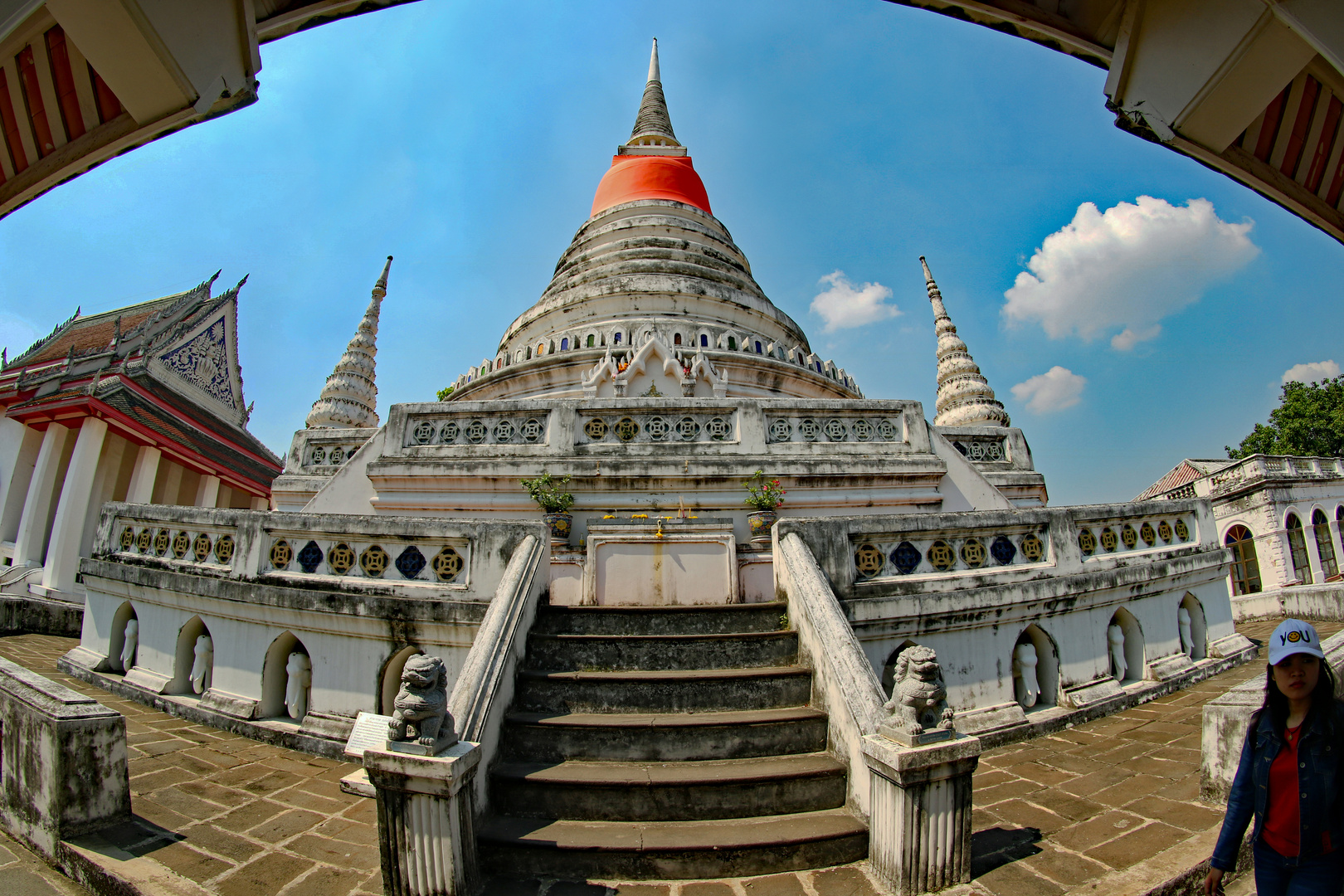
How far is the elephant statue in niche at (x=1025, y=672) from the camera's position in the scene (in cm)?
645

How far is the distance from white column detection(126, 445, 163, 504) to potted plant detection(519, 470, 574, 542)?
23.8m

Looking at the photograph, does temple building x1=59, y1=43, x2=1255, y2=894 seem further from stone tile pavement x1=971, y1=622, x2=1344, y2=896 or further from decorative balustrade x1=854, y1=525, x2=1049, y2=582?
stone tile pavement x1=971, y1=622, x2=1344, y2=896

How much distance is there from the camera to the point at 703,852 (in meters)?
3.67

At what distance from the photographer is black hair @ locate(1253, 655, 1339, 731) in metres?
2.70

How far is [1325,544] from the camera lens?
23.5 meters

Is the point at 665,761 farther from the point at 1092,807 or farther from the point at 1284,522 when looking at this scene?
the point at 1284,522

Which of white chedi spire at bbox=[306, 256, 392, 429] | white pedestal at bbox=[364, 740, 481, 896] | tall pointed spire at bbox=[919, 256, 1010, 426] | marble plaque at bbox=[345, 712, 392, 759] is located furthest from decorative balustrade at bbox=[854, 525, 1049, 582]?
white chedi spire at bbox=[306, 256, 392, 429]

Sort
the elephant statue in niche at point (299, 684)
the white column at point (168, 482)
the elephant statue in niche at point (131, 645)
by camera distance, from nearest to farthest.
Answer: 1. the elephant statue in niche at point (299, 684)
2. the elephant statue in niche at point (131, 645)
3. the white column at point (168, 482)

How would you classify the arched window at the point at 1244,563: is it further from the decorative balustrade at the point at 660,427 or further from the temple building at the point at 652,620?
the decorative balustrade at the point at 660,427

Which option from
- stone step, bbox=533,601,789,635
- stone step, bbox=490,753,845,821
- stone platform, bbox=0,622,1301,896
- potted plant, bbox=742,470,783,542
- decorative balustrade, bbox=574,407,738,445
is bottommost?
stone platform, bbox=0,622,1301,896

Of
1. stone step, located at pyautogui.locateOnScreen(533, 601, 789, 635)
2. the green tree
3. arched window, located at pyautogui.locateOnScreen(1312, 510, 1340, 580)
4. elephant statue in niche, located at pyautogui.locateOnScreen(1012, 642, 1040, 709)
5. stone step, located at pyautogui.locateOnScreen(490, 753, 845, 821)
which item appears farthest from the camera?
the green tree

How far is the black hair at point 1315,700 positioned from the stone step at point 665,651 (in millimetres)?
3119

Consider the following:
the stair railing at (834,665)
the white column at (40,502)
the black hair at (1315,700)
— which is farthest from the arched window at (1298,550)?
the white column at (40,502)

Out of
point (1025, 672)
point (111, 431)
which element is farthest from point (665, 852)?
point (111, 431)
